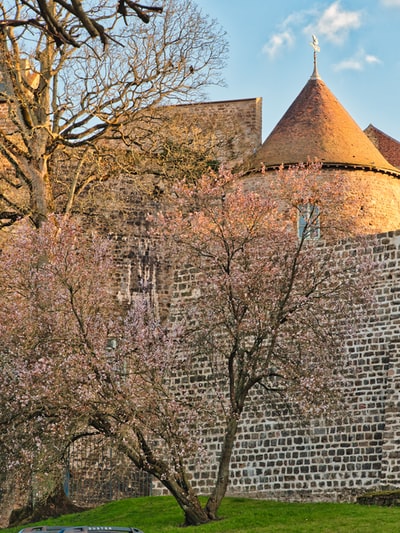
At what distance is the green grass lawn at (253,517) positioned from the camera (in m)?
15.7

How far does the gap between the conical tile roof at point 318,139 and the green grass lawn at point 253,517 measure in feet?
35.1

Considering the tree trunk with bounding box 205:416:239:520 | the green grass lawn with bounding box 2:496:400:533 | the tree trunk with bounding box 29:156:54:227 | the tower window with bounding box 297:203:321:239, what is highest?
the tree trunk with bounding box 29:156:54:227

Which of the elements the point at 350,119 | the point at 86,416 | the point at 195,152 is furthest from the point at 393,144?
the point at 86,416

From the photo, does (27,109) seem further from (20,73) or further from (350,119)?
(350,119)

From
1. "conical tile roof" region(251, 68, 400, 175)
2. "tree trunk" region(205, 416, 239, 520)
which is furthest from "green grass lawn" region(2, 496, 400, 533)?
"conical tile roof" region(251, 68, 400, 175)

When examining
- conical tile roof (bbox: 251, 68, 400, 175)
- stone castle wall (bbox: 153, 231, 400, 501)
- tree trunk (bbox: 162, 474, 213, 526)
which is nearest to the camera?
tree trunk (bbox: 162, 474, 213, 526)

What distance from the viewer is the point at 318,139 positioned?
2844cm

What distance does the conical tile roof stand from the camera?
27797 mm

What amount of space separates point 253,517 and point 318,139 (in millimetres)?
13596

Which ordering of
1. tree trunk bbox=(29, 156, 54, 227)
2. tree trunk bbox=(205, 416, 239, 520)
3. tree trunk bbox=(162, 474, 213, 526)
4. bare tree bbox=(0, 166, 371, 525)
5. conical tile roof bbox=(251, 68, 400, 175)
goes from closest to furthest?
bare tree bbox=(0, 166, 371, 525) → tree trunk bbox=(162, 474, 213, 526) → tree trunk bbox=(205, 416, 239, 520) → tree trunk bbox=(29, 156, 54, 227) → conical tile roof bbox=(251, 68, 400, 175)

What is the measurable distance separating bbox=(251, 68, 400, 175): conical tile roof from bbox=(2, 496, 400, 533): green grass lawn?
10693 millimetres

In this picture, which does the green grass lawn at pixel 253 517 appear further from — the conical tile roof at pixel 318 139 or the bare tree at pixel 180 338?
the conical tile roof at pixel 318 139

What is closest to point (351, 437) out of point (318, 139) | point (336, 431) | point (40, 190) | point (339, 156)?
point (336, 431)

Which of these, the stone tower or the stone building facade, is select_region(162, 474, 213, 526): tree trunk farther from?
the stone tower
